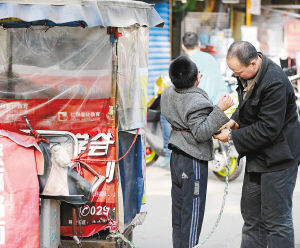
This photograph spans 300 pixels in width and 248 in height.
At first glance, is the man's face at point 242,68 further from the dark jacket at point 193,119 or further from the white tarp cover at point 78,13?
the white tarp cover at point 78,13

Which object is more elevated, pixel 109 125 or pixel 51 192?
pixel 109 125

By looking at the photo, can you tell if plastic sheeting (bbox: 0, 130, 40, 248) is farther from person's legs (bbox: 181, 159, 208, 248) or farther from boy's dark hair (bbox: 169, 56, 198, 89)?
boy's dark hair (bbox: 169, 56, 198, 89)

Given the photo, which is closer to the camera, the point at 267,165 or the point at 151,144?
the point at 267,165

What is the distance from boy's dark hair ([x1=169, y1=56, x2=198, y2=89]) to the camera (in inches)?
177

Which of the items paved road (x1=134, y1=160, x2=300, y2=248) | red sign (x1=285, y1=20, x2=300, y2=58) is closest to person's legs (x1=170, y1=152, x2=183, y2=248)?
paved road (x1=134, y1=160, x2=300, y2=248)

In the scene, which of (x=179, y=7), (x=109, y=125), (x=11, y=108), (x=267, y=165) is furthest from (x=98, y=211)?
(x=179, y=7)

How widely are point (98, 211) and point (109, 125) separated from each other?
70cm

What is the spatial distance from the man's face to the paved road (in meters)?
2.03

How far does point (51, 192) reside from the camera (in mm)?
4332

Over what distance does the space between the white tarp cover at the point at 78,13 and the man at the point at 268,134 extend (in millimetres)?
836

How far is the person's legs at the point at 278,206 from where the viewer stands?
4301 millimetres

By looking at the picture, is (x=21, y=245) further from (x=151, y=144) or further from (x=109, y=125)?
(x=151, y=144)

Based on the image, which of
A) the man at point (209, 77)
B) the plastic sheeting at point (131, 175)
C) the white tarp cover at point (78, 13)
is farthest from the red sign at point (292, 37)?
the white tarp cover at point (78, 13)

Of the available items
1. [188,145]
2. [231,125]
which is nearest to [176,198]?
[188,145]
